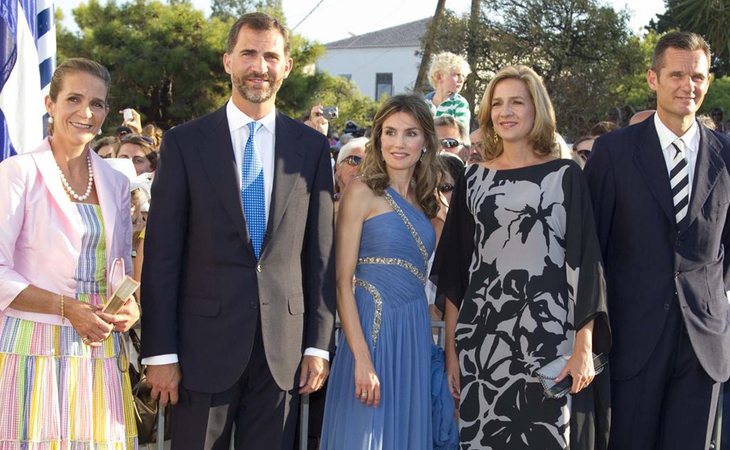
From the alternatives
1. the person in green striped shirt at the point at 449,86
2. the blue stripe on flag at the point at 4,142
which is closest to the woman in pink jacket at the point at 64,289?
the blue stripe on flag at the point at 4,142

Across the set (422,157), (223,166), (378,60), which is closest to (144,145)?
(422,157)

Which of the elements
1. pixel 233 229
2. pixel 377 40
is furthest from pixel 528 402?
pixel 377 40

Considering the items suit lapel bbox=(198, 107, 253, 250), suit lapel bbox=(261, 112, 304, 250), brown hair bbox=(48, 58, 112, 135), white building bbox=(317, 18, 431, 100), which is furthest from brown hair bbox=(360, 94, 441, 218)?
white building bbox=(317, 18, 431, 100)

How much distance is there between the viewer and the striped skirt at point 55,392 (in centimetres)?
358

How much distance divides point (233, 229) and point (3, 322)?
1.04 m

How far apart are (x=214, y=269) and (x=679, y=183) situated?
2.27m

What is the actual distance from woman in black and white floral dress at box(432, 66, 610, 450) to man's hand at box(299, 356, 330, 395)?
78cm

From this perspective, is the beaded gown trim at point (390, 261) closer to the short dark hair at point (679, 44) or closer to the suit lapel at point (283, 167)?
the suit lapel at point (283, 167)

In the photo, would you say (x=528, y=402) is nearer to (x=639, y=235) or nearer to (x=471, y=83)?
(x=639, y=235)

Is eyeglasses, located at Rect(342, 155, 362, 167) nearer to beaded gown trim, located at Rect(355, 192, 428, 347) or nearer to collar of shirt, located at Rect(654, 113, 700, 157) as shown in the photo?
beaded gown trim, located at Rect(355, 192, 428, 347)

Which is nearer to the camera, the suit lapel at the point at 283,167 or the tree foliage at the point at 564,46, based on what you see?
the suit lapel at the point at 283,167

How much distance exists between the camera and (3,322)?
3.71 metres

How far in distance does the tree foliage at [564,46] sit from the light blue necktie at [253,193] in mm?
15707

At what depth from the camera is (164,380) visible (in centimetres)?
372
